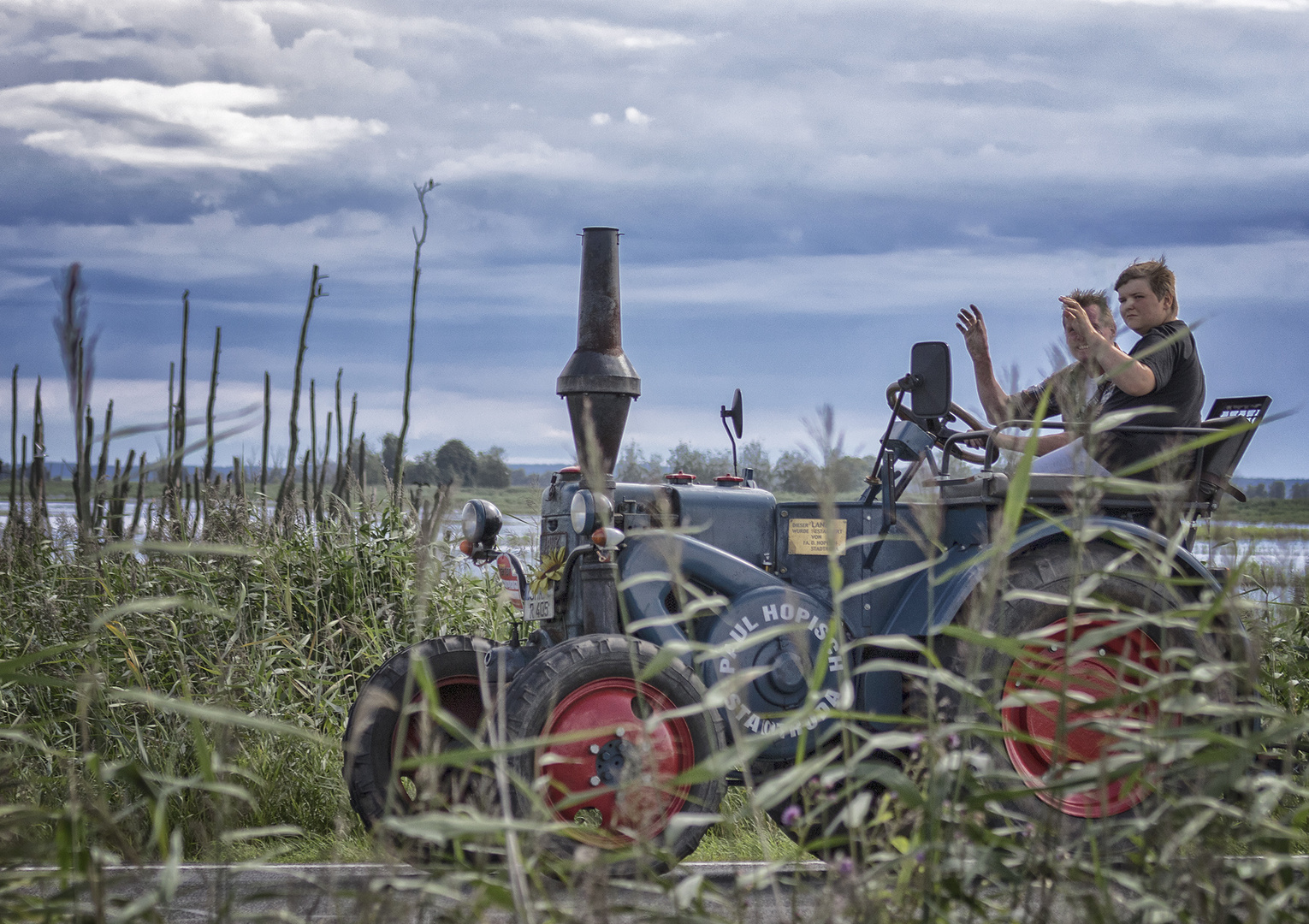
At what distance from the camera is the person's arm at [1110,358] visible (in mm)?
3785

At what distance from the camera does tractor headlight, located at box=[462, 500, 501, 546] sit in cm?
473

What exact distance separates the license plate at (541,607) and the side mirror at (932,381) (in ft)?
5.00

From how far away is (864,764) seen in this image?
78.5 inches

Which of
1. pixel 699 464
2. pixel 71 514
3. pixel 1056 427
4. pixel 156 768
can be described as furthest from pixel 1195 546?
pixel 71 514

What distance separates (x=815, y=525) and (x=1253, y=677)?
2.67 meters

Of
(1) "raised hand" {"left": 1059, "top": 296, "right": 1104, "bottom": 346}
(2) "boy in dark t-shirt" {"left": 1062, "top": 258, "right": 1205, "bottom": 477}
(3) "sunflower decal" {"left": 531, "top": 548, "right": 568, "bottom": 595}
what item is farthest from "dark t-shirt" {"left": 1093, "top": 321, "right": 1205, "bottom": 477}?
(3) "sunflower decal" {"left": 531, "top": 548, "right": 568, "bottom": 595}

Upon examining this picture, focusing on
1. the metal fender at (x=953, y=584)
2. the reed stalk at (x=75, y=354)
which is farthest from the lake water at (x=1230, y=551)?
the reed stalk at (x=75, y=354)

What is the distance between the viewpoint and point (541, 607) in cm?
441

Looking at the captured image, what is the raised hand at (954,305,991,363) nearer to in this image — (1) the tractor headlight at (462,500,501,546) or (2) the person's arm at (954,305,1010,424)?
(2) the person's arm at (954,305,1010,424)

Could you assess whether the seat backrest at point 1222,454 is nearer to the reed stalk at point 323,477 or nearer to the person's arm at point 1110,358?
the person's arm at point 1110,358

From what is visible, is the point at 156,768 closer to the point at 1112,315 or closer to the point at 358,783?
the point at 358,783

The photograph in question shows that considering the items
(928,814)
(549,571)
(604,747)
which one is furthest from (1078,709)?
(549,571)

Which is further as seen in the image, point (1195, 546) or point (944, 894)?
point (1195, 546)

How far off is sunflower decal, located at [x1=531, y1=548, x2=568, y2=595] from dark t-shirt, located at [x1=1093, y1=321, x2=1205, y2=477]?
81.0 inches
